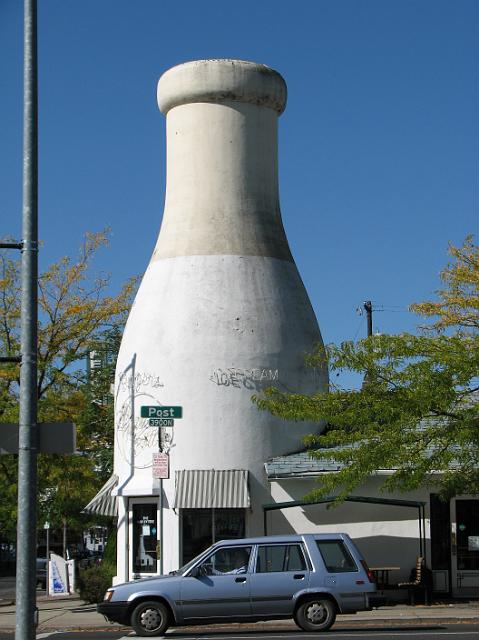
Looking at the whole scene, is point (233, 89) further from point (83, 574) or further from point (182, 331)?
point (83, 574)

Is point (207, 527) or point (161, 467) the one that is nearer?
point (161, 467)

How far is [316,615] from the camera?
17.6 metres

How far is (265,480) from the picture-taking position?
2542 centimetres

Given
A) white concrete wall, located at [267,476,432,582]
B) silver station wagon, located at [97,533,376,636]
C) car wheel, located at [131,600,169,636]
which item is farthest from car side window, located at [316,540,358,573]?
white concrete wall, located at [267,476,432,582]

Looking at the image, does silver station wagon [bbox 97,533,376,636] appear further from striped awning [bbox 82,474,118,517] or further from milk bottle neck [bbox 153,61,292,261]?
milk bottle neck [bbox 153,61,292,261]

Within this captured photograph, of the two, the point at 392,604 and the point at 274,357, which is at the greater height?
the point at 274,357

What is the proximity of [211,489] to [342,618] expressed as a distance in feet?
16.8

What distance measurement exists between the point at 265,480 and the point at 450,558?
462 cm

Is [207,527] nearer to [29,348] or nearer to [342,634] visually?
[342,634]

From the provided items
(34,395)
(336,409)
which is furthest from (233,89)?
(34,395)

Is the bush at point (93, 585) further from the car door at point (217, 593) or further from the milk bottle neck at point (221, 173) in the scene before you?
the milk bottle neck at point (221, 173)

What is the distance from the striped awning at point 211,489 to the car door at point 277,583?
22.5 feet

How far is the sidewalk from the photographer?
1986 cm

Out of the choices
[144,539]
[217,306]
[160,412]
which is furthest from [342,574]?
[217,306]
